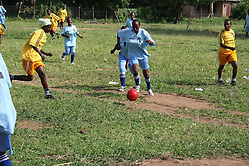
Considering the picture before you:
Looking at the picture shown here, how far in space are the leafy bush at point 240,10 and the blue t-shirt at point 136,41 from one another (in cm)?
4033

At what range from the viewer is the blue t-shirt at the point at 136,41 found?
9539 mm

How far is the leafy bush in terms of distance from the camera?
4689 cm

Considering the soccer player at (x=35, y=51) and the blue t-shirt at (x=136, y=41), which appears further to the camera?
the blue t-shirt at (x=136, y=41)

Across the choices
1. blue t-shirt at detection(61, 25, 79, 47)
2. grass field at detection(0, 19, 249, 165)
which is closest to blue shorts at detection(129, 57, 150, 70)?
grass field at detection(0, 19, 249, 165)

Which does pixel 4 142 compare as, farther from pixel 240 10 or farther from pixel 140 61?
pixel 240 10

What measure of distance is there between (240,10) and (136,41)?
41.9 m

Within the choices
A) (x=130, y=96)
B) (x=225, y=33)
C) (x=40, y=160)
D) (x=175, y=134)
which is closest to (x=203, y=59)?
(x=225, y=33)

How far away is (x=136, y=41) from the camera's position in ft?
31.3

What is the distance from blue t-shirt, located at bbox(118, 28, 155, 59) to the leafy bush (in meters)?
40.3

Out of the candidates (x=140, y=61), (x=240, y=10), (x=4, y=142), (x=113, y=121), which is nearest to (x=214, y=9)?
(x=240, y=10)

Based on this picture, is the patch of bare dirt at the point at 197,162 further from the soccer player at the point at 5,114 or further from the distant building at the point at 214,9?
the distant building at the point at 214,9

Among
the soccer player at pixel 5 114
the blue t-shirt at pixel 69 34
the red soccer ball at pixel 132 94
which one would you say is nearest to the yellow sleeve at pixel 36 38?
the red soccer ball at pixel 132 94

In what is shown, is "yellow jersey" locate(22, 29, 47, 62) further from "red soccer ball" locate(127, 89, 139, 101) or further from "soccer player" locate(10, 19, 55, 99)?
"red soccer ball" locate(127, 89, 139, 101)

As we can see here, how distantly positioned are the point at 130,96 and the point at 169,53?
9.49 meters
